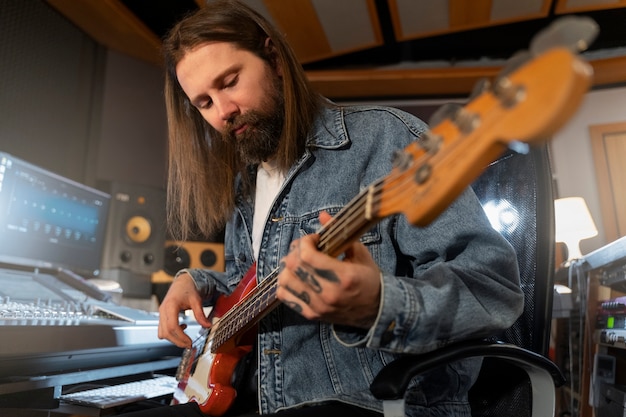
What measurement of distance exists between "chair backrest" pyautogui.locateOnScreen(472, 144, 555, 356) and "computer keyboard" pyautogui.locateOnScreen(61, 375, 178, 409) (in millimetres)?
921

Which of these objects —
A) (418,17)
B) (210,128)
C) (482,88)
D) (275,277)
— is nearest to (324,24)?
(418,17)

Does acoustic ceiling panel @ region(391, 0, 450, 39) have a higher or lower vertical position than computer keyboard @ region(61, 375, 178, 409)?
higher

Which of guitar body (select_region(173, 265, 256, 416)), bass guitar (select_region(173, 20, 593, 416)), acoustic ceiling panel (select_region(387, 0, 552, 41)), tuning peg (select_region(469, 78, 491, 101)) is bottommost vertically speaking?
guitar body (select_region(173, 265, 256, 416))

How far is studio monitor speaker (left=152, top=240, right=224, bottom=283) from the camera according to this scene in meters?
2.98

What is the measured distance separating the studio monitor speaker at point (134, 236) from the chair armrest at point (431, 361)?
2059 mm

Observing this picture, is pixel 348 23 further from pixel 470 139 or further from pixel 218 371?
pixel 470 139

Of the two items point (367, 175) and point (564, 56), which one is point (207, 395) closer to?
point (367, 175)

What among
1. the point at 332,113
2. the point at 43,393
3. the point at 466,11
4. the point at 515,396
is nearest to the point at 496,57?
the point at 466,11

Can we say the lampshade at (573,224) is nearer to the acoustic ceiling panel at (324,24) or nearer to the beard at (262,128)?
the acoustic ceiling panel at (324,24)

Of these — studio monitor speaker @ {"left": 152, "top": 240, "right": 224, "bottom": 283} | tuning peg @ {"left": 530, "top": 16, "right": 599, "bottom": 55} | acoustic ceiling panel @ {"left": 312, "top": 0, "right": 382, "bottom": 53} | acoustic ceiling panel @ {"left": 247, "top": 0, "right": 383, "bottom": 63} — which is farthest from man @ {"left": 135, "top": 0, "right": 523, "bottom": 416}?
acoustic ceiling panel @ {"left": 312, "top": 0, "right": 382, "bottom": 53}

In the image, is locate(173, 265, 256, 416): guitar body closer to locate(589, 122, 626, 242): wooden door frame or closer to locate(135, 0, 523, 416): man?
locate(135, 0, 523, 416): man

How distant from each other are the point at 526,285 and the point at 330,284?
628 millimetres

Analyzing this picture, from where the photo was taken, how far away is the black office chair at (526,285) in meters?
0.97

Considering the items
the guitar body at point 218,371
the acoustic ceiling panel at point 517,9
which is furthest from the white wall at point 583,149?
the guitar body at point 218,371
